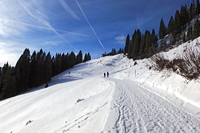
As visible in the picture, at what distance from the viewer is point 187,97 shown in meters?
6.55

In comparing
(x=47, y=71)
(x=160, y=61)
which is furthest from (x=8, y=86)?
(x=160, y=61)

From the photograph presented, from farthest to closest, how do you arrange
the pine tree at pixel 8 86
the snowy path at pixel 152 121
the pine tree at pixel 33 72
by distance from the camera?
the pine tree at pixel 33 72 → the pine tree at pixel 8 86 → the snowy path at pixel 152 121

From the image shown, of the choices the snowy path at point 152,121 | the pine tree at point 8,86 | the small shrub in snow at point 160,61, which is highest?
the small shrub in snow at point 160,61

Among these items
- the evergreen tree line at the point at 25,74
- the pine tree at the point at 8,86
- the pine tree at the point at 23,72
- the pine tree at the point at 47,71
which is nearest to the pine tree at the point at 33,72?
the evergreen tree line at the point at 25,74

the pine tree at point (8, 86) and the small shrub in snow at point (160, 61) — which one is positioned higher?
the small shrub in snow at point (160, 61)

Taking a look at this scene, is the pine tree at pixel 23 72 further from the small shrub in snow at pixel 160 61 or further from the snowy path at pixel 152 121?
the snowy path at pixel 152 121

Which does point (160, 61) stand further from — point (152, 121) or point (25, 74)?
point (25, 74)

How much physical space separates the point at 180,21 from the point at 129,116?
2517 inches

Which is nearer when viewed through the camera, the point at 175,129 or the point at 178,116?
the point at 175,129

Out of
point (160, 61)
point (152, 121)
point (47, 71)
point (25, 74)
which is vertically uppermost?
point (160, 61)

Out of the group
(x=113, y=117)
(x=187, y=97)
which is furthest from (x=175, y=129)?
(x=187, y=97)

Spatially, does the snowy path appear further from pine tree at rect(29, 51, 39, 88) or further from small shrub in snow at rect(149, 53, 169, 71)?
pine tree at rect(29, 51, 39, 88)

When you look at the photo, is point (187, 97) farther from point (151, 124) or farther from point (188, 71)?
point (151, 124)

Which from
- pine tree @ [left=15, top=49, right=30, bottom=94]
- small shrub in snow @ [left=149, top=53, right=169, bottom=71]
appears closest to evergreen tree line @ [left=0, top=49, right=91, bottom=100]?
pine tree @ [left=15, top=49, right=30, bottom=94]
